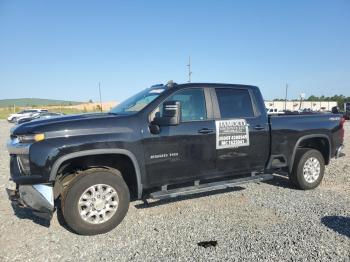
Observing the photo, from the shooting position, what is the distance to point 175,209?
5465 mm

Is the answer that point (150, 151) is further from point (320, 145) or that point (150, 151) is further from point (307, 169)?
point (320, 145)

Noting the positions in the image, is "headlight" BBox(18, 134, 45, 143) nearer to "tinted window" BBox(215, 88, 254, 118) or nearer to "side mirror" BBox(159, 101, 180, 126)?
"side mirror" BBox(159, 101, 180, 126)

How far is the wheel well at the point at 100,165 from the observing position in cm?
458

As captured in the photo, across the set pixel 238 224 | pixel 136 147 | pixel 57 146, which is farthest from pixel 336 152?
pixel 57 146

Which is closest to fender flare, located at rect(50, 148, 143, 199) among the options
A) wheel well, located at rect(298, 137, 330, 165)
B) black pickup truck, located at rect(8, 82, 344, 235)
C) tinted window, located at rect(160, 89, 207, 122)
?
black pickup truck, located at rect(8, 82, 344, 235)

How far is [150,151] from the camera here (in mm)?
4805

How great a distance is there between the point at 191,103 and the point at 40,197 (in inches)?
98.9

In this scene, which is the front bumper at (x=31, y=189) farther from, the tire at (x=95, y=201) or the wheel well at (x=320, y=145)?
the wheel well at (x=320, y=145)

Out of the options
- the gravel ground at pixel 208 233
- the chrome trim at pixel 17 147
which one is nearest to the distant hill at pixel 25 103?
the gravel ground at pixel 208 233

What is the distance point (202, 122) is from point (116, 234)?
203 cm

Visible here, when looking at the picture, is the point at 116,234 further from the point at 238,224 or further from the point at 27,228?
the point at 238,224

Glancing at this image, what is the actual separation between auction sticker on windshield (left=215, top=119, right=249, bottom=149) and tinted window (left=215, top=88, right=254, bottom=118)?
0.14 m

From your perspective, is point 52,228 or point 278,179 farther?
point 278,179

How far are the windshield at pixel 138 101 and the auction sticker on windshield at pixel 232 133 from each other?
1063 mm
